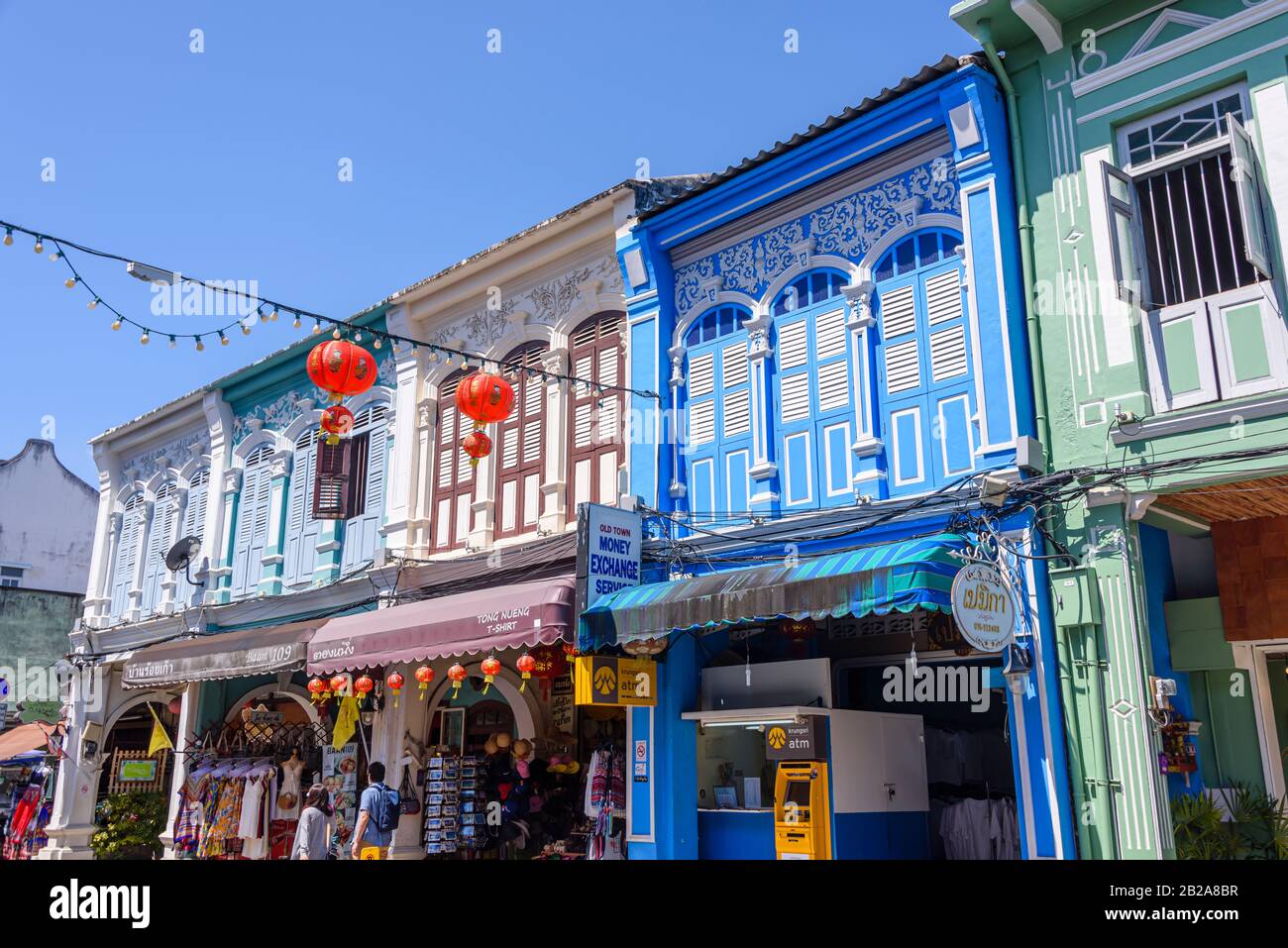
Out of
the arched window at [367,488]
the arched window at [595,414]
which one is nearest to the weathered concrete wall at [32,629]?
the arched window at [367,488]

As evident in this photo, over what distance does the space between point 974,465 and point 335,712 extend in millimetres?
→ 10113

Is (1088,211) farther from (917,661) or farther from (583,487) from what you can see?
(583,487)

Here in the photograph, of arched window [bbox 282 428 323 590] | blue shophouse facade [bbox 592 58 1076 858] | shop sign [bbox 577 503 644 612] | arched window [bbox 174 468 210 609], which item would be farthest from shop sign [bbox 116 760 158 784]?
shop sign [bbox 577 503 644 612]

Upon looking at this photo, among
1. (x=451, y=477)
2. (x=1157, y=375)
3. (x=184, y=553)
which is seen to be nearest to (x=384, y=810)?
(x=451, y=477)

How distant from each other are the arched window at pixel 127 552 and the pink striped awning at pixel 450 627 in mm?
8561

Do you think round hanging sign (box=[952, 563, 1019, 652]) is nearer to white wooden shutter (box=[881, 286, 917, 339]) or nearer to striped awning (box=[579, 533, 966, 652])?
striped awning (box=[579, 533, 966, 652])

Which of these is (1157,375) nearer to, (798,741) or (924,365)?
(924,365)

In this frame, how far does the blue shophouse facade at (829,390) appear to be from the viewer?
8.95m

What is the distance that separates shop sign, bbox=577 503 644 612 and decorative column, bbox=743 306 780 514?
4.20ft

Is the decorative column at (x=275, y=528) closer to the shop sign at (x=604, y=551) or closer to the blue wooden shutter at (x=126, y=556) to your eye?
the blue wooden shutter at (x=126, y=556)

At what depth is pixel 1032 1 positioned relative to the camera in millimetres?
8875

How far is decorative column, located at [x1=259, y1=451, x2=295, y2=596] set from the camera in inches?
645

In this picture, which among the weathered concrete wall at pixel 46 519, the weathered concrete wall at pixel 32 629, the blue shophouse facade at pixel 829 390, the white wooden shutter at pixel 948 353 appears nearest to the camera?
the blue shophouse facade at pixel 829 390
